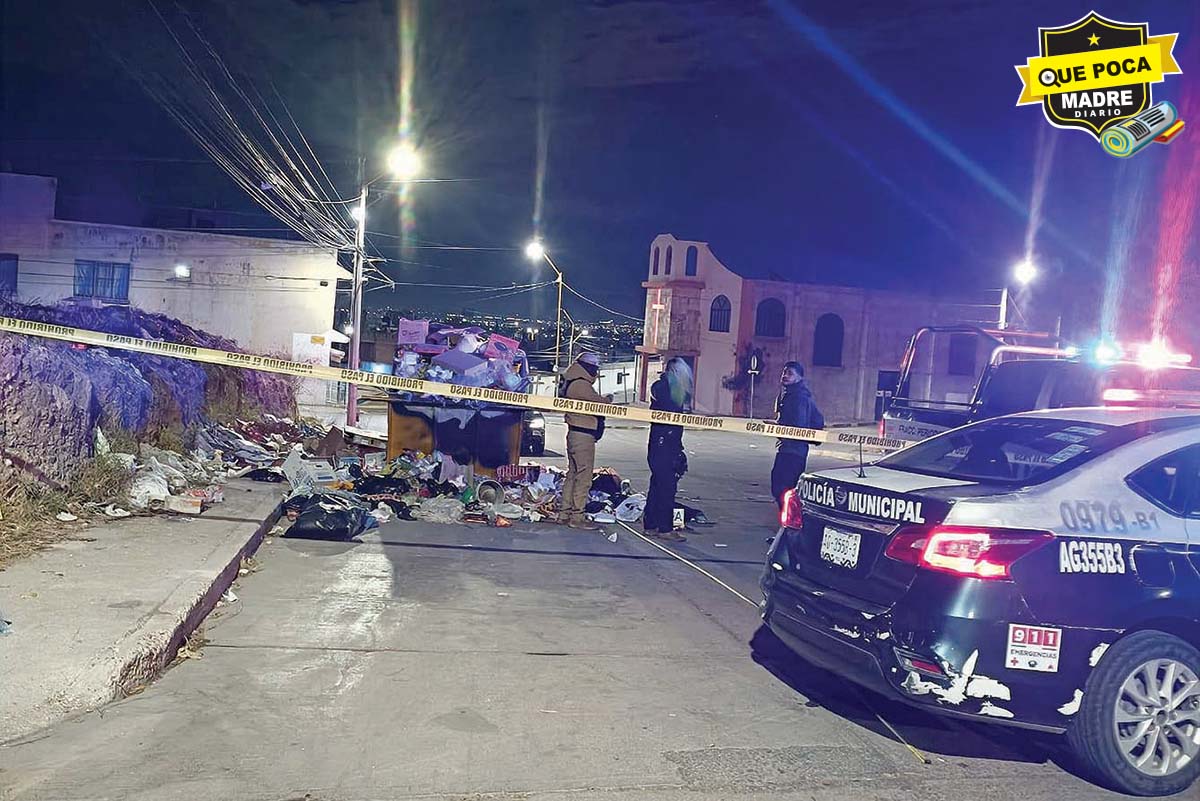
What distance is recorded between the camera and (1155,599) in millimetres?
4207

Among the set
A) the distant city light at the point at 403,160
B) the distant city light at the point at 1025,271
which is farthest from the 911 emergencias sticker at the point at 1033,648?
the distant city light at the point at 1025,271

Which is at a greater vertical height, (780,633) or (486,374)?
(486,374)

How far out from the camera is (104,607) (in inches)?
219

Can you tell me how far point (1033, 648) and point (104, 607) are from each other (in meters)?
5.16

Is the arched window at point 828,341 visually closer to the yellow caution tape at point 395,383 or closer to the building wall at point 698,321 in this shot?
the building wall at point 698,321

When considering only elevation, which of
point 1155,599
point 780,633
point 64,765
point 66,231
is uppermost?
point 66,231

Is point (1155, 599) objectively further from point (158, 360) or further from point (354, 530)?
point (158, 360)

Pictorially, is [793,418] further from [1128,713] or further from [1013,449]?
[1128,713]

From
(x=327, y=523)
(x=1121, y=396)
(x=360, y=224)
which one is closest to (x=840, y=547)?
(x=1121, y=396)

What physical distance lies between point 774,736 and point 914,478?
60.9 inches

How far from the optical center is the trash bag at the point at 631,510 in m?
11.1

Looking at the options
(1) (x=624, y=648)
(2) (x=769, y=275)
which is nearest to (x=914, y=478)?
(1) (x=624, y=648)

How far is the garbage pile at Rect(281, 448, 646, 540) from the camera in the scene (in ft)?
30.6

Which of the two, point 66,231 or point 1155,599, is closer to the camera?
A: point 1155,599
